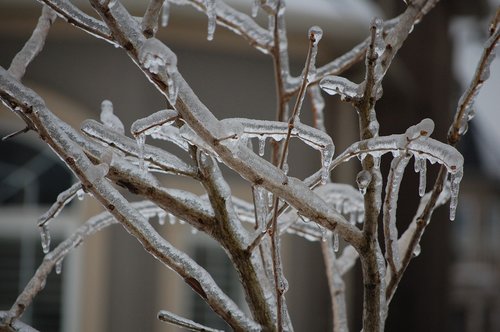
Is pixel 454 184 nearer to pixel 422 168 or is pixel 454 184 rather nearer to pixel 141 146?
pixel 422 168

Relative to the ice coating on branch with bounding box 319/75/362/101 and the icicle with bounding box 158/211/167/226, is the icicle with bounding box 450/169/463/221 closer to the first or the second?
the ice coating on branch with bounding box 319/75/362/101

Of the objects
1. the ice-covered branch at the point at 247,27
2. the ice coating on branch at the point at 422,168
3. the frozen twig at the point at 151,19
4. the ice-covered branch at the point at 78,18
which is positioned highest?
the ice-covered branch at the point at 247,27

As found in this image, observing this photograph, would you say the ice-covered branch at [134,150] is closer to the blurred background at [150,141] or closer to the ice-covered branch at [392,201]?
the ice-covered branch at [392,201]

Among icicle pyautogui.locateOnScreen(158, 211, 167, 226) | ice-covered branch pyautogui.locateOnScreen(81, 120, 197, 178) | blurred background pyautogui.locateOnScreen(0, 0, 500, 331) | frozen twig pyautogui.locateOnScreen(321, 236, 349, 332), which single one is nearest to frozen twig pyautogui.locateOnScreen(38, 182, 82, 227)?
ice-covered branch pyautogui.locateOnScreen(81, 120, 197, 178)

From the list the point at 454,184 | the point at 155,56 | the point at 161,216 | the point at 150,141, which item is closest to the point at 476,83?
the point at 454,184

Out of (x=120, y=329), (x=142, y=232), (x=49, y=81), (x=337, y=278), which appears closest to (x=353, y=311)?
(x=120, y=329)

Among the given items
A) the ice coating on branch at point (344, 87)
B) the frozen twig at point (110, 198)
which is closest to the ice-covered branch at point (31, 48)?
the frozen twig at point (110, 198)
